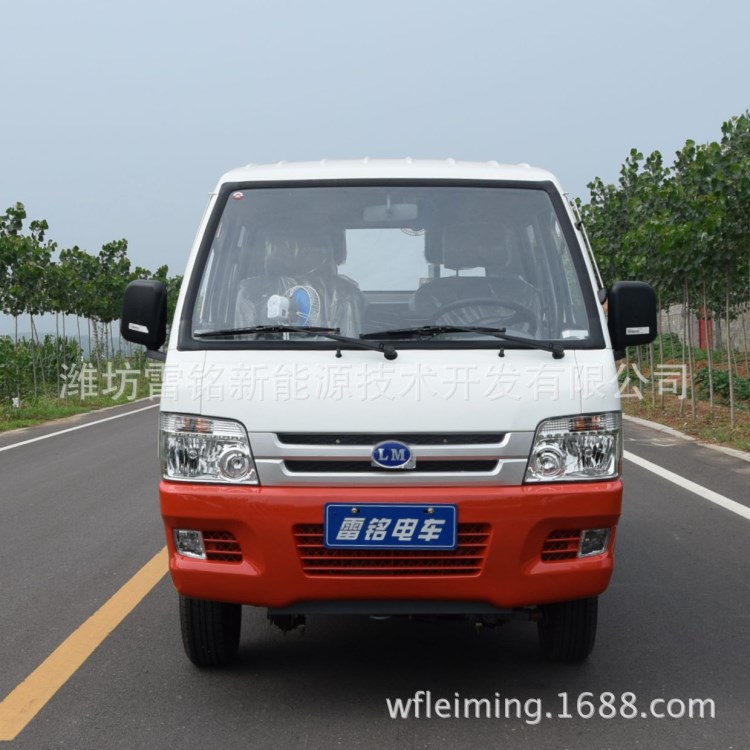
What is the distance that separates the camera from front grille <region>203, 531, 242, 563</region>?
4043mm

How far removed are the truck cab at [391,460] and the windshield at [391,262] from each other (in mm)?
18

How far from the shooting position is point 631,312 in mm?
4602

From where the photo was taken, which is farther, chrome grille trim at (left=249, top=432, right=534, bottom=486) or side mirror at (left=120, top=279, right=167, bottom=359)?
side mirror at (left=120, top=279, right=167, bottom=359)

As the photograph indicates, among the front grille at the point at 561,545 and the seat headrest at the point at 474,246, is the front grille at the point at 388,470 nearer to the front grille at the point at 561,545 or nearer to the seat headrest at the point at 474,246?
the front grille at the point at 561,545

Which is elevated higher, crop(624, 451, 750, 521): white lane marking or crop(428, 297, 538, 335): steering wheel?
crop(428, 297, 538, 335): steering wheel

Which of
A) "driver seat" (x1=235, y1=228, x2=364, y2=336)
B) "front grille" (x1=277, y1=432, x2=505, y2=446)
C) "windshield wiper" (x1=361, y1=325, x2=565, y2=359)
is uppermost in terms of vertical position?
"driver seat" (x1=235, y1=228, x2=364, y2=336)

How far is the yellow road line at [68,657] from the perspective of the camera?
4.05 m

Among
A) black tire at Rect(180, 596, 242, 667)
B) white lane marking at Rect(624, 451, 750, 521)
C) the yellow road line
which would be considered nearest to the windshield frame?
black tire at Rect(180, 596, 242, 667)

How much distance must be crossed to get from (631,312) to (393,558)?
4.87 ft

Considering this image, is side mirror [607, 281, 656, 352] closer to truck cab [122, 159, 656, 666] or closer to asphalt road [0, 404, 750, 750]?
truck cab [122, 159, 656, 666]

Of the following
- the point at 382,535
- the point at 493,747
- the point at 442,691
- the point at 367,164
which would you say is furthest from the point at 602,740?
the point at 367,164

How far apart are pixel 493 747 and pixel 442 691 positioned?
1.99ft

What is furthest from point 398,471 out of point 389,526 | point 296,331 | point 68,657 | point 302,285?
point 68,657

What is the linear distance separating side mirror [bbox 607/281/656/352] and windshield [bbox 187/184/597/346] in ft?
0.60
